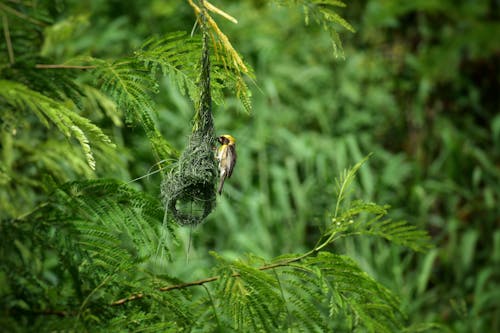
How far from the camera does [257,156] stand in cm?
591

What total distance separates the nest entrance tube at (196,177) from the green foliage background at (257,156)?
7 centimetres

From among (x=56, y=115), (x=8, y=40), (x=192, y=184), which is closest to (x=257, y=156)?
(x=8, y=40)

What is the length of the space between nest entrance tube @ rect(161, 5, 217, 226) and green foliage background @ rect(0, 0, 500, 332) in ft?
0.25

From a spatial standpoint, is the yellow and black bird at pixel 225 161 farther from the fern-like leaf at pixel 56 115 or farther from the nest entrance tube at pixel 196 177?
the fern-like leaf at pixel 56 115

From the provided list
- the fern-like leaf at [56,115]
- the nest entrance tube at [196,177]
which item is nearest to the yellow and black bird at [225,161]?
the nest entrance tube at [196,177]

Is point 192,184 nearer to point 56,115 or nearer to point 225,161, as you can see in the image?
point 225,161

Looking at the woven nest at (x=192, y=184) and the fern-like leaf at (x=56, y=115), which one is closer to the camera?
the fern-like leaf at (x=56, y=115)

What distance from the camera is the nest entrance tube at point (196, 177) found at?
1625 millimetres

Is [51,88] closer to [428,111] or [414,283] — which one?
[414,283]

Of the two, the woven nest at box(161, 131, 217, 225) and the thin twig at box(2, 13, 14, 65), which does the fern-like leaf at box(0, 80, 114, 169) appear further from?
the thin twig at box(2, 13, 14, 65)

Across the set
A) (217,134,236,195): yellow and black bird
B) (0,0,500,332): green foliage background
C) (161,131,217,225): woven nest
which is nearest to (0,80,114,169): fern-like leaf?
(0,0,500,332): green foliage background

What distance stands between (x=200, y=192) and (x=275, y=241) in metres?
3.35

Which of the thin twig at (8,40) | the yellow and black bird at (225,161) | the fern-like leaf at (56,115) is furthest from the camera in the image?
the thin twig at (8,40)

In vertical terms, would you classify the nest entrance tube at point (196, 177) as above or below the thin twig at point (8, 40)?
below
